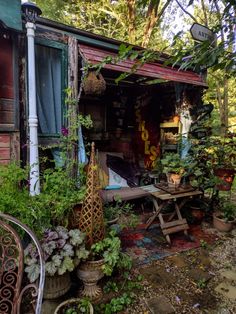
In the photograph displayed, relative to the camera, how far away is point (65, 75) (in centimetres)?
318

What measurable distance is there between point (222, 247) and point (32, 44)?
11.4 feet

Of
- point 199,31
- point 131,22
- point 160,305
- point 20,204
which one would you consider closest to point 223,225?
point 160,305

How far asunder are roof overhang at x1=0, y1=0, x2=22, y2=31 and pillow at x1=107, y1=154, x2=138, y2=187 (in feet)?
9.89

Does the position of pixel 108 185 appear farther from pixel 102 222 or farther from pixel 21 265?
pixel 21 265

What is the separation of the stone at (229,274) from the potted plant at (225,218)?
103 centimetres

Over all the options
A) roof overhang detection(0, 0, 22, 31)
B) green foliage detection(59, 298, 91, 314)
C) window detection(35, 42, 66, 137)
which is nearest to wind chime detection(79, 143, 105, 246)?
green foliage detection(59, 298, 91, 314)

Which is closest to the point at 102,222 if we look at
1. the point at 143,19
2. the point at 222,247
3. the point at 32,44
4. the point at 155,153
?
the point at 222,247

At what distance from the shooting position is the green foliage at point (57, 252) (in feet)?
6.01

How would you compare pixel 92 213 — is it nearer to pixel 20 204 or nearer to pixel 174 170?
pixel 20 204

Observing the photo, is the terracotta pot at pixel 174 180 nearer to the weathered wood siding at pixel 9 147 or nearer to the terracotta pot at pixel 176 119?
the terracotta pot at pixel 176 119

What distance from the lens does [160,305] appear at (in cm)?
210

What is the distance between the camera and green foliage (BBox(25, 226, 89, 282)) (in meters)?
1.83

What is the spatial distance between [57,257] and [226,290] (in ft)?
5.54

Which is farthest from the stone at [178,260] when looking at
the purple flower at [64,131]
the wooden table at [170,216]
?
the purple flower at [64,131]
